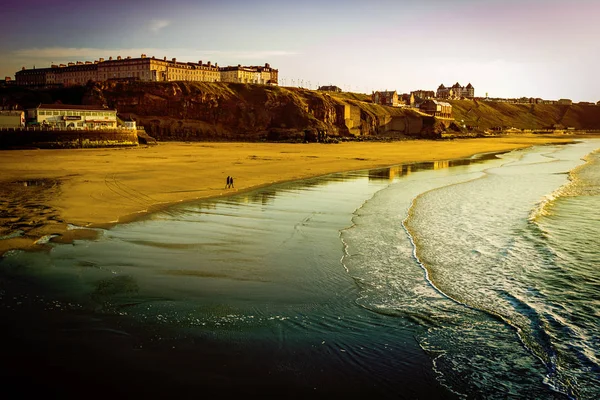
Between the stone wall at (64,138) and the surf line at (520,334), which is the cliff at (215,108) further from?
the surf line at (520,334)

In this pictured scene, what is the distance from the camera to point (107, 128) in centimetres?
5138

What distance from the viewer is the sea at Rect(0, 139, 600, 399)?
6.45 m

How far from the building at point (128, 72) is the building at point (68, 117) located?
3784 cm

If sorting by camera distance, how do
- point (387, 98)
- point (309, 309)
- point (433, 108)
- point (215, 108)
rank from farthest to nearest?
point (387, 98) < point (433, 108) < point (215, 108) < point (309, 309)

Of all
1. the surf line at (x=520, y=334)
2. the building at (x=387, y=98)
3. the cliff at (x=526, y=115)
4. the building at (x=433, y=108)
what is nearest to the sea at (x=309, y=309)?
the surf line at (x=520, y=334)

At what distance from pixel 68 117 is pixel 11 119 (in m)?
5.96

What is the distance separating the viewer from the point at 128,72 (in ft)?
317

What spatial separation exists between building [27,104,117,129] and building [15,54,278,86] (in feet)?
124

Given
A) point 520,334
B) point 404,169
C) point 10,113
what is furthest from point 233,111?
point 520,334

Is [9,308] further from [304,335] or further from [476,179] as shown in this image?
[476,179]

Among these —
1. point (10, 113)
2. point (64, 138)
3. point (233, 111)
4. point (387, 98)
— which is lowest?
point (64, 138)

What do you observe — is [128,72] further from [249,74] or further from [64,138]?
[64,138]

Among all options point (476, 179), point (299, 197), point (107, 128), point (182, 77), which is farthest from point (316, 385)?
point (182, 77)

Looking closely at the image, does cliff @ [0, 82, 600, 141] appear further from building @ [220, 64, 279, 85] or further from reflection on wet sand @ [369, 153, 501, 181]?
building @ [220, 64, 279, 85]
